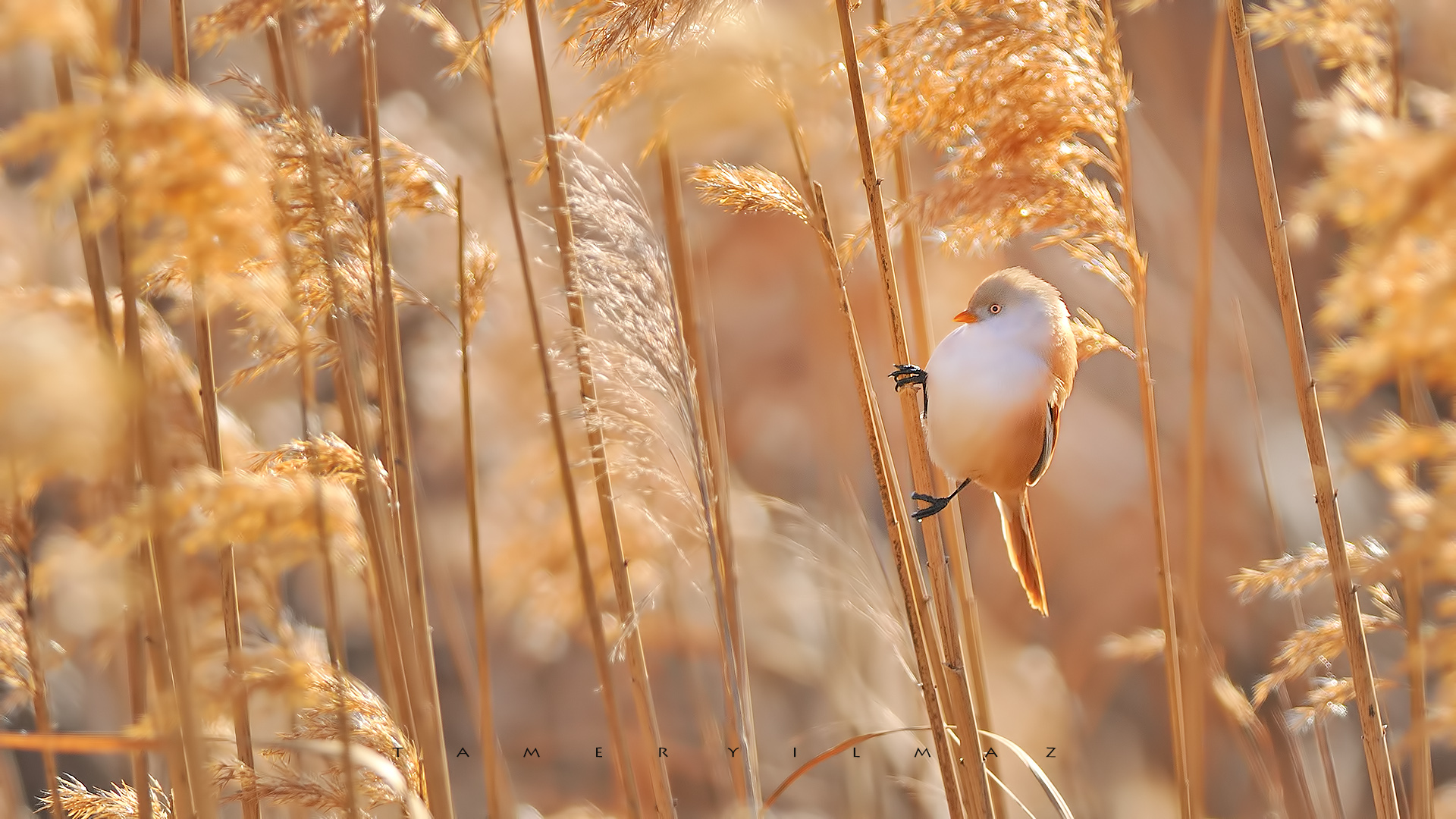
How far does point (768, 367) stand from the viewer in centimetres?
348

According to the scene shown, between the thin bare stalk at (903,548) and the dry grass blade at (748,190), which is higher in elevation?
the dry grass blade at (748,190)

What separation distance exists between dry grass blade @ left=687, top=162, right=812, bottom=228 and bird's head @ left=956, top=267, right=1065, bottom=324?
277mm

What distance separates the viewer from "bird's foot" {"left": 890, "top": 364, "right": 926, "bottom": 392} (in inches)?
37.0

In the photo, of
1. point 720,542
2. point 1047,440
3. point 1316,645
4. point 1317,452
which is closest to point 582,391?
point 720,542

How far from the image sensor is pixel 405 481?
82 centimetres

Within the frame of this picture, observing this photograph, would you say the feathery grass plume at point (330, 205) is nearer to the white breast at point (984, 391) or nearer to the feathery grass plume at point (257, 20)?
the feathery grass plume at point (257, 20)

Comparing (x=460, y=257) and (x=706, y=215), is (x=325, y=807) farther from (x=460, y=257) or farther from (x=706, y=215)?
(x=706, y=215)

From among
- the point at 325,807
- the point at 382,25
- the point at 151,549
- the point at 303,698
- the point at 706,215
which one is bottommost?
the point at 325,807

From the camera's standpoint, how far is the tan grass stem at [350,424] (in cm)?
66

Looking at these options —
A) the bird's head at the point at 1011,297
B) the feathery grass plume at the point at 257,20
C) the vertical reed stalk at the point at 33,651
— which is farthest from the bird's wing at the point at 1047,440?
the vertical reed stalk at the point at 33,651

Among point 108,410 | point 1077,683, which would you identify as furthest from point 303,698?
point 1077,683

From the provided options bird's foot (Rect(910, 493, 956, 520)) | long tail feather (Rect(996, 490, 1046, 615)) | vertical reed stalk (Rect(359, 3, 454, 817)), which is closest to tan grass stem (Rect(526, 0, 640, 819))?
vertical reed stalk (Rect(359, 3, 454, 817))

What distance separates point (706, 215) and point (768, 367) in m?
0.59

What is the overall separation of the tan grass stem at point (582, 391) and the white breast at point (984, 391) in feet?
1.16
